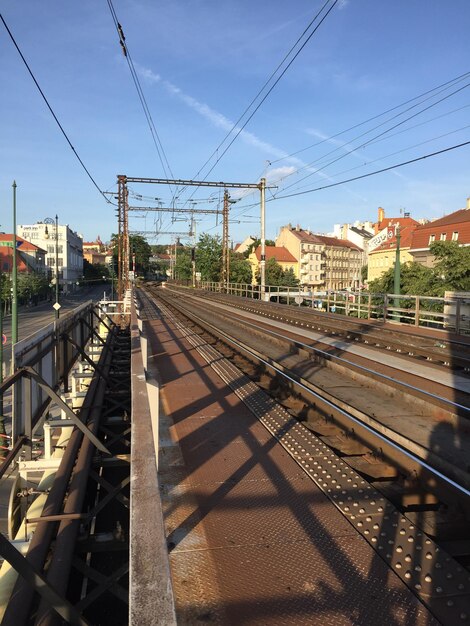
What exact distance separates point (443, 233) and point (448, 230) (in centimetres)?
99

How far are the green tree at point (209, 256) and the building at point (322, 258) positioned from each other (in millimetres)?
32641

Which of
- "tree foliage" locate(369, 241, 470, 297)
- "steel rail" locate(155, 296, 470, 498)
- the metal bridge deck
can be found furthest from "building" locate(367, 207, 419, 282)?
the metal bridge deck

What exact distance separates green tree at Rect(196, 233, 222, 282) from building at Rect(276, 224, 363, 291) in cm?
3264

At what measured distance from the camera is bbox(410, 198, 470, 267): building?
159ft

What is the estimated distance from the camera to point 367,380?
8.73 meters

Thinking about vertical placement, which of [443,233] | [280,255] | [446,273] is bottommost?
[446,273]

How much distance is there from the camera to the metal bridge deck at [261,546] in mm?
2572

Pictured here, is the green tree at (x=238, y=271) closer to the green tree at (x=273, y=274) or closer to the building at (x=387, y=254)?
the green tree at (x=273, y=274)

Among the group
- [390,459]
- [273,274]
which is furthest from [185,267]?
[390,459]

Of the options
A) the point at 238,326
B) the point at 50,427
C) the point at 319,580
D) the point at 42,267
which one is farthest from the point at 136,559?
the point at 42,267

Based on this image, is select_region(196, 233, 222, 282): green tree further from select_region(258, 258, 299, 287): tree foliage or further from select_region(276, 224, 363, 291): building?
select_region(276, 224, 363, 291): building

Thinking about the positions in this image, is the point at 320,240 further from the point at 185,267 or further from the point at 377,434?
the point at 377,434

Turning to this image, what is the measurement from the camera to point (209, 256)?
6994cm

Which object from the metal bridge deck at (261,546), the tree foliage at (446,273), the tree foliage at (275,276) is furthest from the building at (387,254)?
the metal bridge deck at (261,546)
